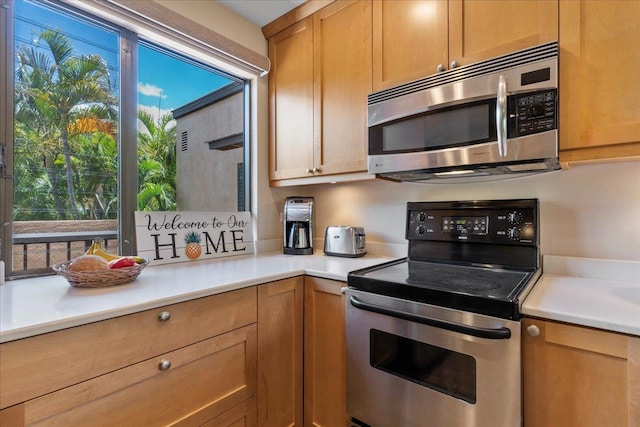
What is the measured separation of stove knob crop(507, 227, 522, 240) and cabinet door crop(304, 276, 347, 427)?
0.79 m

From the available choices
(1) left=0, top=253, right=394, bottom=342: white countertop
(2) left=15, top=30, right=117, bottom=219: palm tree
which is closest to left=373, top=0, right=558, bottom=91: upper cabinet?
(1) left=0, top=253, right=394, bottom=342: white countertop

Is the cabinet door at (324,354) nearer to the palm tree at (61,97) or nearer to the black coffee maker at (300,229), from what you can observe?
the black coffee maker at (300,229)

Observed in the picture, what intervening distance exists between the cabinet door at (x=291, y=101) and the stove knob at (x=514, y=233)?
1.09 meters

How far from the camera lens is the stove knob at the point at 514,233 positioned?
142cm

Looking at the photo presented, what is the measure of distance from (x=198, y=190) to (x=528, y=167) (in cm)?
173

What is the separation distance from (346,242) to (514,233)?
856mm

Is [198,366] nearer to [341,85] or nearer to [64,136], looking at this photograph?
[64,136]

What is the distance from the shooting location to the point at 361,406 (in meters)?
1.32

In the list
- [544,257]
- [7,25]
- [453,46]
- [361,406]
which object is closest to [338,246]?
[361,406]

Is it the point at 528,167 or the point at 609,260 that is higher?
the point at 528,167

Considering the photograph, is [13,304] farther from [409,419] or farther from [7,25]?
[409,419]

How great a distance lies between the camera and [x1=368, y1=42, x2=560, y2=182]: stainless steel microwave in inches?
45.6

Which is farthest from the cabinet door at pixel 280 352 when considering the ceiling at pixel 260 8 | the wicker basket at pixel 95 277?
the ceiling at pixel 260 8

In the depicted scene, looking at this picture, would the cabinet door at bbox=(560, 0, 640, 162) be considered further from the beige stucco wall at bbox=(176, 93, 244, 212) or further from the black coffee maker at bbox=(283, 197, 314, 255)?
the beige stucco wall at bbox=(176, 93, 244, 212)
